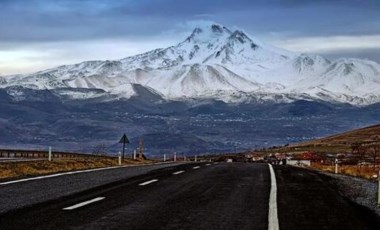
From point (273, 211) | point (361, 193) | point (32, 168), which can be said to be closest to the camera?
point (273, 211)

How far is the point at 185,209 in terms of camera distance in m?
15.0

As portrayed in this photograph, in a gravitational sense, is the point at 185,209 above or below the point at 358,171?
below

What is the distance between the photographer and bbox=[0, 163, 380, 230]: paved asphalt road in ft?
42.3

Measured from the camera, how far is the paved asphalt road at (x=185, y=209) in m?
12.9

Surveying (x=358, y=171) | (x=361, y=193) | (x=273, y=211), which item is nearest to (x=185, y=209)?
(x=273, y=211)

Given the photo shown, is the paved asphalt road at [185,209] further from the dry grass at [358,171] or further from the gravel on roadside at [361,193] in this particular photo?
the dry grass at [358,171]

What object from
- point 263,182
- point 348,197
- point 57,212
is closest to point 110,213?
point 57,212

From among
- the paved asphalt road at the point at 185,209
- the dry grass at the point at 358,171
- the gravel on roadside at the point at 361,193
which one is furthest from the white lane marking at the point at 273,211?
the dry grass at the point at 358,171

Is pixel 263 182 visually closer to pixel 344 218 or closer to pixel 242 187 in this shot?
pixel 242 187

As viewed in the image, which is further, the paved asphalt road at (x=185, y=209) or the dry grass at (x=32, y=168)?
the dry grass at (x=32, y=168)

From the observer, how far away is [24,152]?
82250 mm

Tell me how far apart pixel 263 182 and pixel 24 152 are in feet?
205

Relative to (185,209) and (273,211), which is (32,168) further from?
(273,211)

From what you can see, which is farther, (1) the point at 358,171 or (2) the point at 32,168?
(1) the point at 358,171
